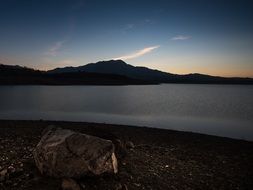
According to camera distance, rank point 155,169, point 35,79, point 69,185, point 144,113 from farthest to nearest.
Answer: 1. point 35,79
2. point 144,113
3. point 155,169
4. point 69,185

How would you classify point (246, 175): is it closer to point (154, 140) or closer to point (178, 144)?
point (178, 144)

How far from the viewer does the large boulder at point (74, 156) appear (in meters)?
7.83

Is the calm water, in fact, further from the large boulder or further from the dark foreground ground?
the large boulder

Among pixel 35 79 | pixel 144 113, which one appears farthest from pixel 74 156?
pixel 35 79

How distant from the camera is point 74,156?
792cm

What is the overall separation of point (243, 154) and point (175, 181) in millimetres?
6482

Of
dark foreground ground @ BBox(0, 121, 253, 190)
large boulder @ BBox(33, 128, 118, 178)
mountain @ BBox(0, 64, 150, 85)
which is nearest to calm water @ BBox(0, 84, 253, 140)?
dark foreground ground @ BBox(0, 121, 253, 190)

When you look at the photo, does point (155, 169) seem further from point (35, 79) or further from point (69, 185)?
point (35, 79)

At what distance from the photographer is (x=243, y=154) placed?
13656 millimetres

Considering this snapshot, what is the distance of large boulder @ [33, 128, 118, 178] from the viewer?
783 cm

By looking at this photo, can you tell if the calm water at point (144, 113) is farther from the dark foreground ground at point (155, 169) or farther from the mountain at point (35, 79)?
the mountain at point (35, 79)

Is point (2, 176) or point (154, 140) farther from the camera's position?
point (154, 140)

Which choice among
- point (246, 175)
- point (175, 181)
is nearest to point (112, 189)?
point (175, 181)

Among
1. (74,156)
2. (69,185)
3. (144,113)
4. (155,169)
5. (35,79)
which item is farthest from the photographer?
(35,79)
